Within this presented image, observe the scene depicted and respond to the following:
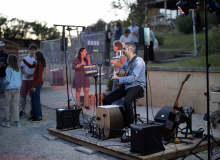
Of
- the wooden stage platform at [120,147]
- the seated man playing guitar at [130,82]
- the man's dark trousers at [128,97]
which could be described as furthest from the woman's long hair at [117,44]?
the wooden stage platform at [120,147]

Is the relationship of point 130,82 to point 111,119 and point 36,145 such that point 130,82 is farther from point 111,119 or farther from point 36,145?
point 36,145

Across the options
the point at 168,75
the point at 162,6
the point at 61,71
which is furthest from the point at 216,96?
the point at 162,6

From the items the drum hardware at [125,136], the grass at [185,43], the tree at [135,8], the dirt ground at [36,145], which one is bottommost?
the dirt ground at [36,145]

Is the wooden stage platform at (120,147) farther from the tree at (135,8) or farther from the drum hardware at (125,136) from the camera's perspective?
the tree at (135,8)

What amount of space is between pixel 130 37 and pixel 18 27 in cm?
3247

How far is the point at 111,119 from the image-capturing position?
4680mm

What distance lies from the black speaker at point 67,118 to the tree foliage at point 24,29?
1375 inches

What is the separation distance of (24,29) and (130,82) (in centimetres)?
3920

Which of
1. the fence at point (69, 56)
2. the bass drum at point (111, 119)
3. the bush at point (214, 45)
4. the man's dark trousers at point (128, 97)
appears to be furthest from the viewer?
the fence at point (69, 56)

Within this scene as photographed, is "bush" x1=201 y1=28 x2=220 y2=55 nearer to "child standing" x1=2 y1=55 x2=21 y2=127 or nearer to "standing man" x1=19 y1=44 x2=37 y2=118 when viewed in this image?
"standing man" x1=19 y1=44 x2=37 y2=118

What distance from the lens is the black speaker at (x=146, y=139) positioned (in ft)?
12.6

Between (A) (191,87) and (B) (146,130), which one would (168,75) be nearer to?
(A) (191,87)

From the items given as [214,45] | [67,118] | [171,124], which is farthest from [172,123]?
[214,45]

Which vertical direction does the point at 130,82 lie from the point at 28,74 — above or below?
below
